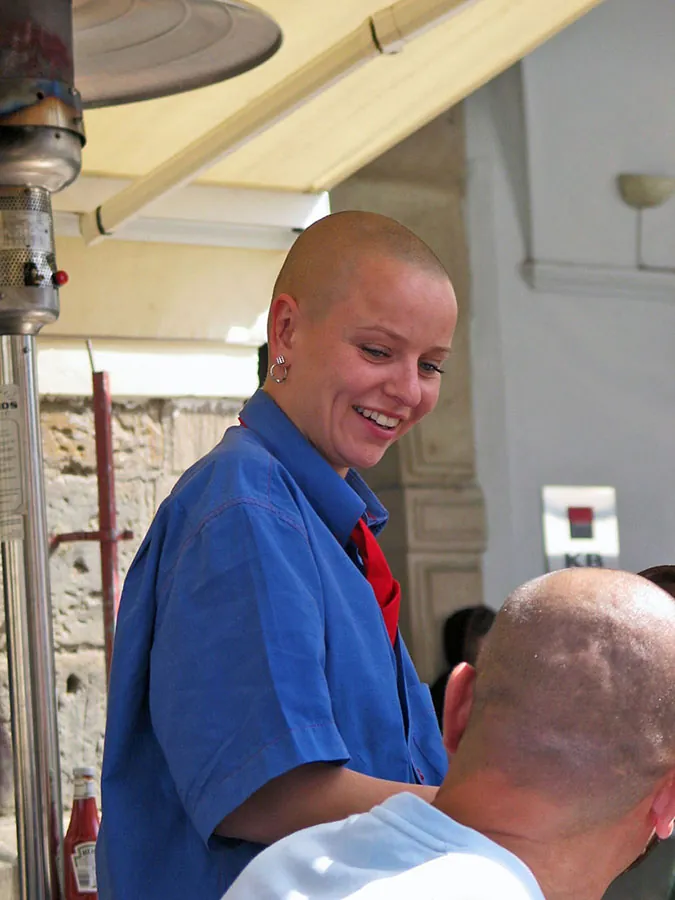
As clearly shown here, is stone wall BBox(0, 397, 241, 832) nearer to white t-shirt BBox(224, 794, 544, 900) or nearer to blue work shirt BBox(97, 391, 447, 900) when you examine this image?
blue work shirt BBox(97, 391, 447, 900)

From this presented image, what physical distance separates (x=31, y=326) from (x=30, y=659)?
42 centimetres

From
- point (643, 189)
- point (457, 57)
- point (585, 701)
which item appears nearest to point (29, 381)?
point (585, 701)

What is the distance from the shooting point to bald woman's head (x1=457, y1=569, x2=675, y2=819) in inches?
43.3

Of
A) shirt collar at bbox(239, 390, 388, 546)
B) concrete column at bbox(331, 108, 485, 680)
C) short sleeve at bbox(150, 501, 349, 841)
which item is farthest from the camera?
concrete column at bbox(331, 108, 485, 680)

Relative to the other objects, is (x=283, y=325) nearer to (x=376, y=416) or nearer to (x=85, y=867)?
(x=376, y=416)

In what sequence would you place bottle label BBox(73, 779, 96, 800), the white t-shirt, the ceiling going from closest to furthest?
1. the white t-shirt
2. bottle label BBox(73, 779, 96, 800)
3. the ceiling

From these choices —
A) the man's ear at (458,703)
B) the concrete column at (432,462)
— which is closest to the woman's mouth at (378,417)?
the man's ear at (458,703)

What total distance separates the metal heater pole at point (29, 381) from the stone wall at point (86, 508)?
1218 mm

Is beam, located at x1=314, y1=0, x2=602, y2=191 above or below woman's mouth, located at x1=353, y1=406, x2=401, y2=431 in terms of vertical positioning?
above

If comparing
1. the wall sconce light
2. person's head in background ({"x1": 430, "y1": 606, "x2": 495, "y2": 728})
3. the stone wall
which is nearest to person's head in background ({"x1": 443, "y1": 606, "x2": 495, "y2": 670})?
person's head in background ({"x1": 430, "y1": 606, "x2": 495, "y2": 728})

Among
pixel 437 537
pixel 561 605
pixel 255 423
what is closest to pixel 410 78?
pixel 255 423

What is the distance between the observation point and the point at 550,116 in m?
6.47

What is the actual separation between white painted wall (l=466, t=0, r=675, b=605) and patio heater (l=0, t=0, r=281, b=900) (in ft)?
13.2

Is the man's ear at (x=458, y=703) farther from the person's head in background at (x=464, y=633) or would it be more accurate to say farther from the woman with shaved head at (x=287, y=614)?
the person's head in background at (x=464, y=633)
